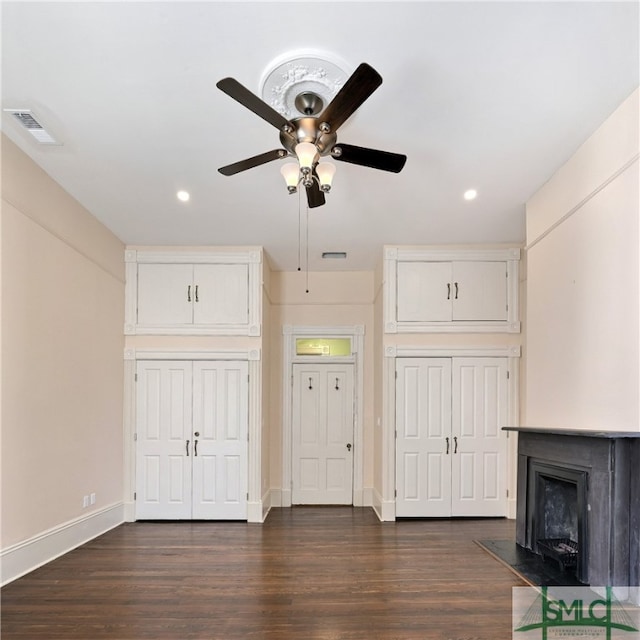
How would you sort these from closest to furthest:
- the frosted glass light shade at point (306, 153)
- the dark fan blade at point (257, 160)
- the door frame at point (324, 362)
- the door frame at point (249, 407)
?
1. the frosted glass light shade at point (306, 153)
2. the dark fan blade at point (257, 160)
3. the door frame at point (249, 407)
4. the door frame at point (324, 362)

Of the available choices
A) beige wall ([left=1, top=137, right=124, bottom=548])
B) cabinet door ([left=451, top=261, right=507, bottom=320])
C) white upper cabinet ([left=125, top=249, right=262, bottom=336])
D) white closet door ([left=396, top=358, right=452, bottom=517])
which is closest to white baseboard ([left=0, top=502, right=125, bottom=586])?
beige wall ([left=1, top=137, right=124, bottom=548])

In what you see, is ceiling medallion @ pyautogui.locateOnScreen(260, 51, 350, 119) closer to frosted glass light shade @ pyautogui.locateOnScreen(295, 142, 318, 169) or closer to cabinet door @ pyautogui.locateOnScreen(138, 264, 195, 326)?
frosted glass light shade @ pyautogui.locateOnScreen(295, 142, 318, 169)

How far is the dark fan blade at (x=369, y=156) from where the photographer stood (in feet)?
10.3

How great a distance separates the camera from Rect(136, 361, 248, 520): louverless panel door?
6.21 m

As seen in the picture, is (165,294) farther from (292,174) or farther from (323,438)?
(292,174)

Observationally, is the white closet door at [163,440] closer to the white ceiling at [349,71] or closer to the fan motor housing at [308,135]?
the white ceiling at [349,71]

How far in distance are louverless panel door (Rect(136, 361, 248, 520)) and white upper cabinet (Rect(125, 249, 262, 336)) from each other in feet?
1.49

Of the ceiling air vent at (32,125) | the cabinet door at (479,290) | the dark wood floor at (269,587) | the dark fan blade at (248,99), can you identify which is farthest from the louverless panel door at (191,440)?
the dark fan blade at (248,99)

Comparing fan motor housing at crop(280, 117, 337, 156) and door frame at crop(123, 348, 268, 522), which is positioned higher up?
fan motor housing at crop(280, 117, 337, 156)

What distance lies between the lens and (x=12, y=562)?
4055 millimetres

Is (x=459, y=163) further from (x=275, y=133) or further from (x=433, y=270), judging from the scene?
(x=433, y=270)

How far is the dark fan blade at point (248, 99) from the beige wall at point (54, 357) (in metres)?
2.27

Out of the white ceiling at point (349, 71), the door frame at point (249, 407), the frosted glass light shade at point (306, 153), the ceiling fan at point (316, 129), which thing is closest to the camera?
the ceiling fan at point (316, 129)

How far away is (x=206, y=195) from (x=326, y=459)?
12.9 ft
